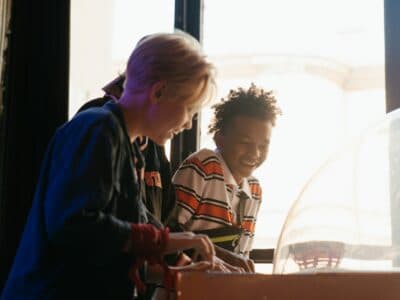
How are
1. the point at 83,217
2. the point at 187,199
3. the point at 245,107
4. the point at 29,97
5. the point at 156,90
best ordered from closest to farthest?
the point at 83,217 → the point at 156,90 → the point at 187,199 → the point at 245,107 → the point at 29,97

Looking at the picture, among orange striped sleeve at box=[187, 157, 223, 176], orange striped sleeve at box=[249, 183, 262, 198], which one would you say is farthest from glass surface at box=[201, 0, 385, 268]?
orange striped sleeve at box=[187, 157, 223, 176]

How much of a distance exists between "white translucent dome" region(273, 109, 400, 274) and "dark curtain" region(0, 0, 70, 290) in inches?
26.8

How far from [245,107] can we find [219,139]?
0.28ft

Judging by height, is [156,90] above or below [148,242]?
above

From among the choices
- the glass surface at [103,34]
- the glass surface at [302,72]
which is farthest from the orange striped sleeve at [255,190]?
the glass surface at [103,34]

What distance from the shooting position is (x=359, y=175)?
117 cm

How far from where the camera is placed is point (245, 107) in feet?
4.76

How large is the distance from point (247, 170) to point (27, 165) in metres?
0.52

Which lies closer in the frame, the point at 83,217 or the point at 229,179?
the point at 83,217

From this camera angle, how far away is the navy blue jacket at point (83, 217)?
2.71 ft

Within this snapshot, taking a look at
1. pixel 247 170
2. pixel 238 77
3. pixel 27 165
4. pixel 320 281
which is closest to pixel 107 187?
pixel 320 281

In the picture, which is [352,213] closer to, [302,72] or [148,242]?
[148,242]

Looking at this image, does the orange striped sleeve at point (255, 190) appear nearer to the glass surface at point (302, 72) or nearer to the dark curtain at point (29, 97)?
the glass surface at point (302, 72)

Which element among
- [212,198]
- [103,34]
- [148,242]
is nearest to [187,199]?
[212,198]
